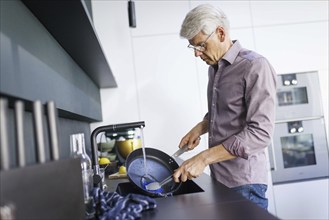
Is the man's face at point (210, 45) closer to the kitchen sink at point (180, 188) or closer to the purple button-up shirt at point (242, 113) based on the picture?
the purple button-up shirt at point (242, 113)

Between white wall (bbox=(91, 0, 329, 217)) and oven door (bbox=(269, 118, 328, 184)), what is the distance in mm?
161

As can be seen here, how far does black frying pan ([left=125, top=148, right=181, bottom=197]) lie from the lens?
4.03 feet

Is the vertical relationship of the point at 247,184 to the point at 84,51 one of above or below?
below

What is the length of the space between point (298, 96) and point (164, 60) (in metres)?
1.15

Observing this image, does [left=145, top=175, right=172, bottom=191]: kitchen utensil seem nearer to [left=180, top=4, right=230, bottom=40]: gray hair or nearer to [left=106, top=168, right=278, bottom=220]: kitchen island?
[left=106, top=168, right=278, bottom=220]: kitchen island

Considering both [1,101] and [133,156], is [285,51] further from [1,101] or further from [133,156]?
[1,101]

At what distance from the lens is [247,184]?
1.32 metres

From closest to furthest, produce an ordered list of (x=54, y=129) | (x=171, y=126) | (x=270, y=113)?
(x=54, y=129), (x=270, y=113), (x=171, y=126)

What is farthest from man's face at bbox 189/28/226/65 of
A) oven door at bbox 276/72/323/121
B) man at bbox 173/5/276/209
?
oven door at bbox 276/72/323/121

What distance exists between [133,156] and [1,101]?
93 centimetres

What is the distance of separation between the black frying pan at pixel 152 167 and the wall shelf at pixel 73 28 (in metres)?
0.48

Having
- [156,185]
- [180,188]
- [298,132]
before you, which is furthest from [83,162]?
[298,132]

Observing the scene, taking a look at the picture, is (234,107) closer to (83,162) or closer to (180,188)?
(180,188)

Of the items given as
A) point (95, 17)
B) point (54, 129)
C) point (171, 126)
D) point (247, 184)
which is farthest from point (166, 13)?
point (54, 129)
